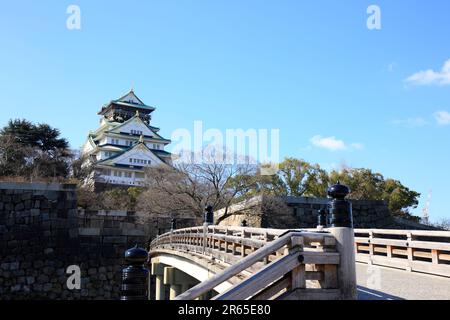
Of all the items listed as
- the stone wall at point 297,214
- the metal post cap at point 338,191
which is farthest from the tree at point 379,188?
the metal post cap at point 338,191

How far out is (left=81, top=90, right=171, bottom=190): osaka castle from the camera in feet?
152

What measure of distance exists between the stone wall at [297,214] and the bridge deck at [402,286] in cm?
1585

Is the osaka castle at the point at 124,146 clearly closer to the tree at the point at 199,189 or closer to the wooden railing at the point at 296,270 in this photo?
the tree at the point at 199,189

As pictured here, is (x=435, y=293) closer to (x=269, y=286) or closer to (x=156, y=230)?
(x=269, y=286)

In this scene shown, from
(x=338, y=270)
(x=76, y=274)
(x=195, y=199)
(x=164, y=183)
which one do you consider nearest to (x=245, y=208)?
(x=195, y=199)

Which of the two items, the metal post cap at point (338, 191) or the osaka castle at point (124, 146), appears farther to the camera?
the osaka castle at point (124, 146)

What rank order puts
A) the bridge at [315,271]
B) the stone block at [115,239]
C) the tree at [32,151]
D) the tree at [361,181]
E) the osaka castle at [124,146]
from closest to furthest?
the bridge at [315,271], the stone block at [115,239], the tree at [32,151], the tree at [361,181], the osaka castle at [124,146]

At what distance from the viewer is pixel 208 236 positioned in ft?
34.3

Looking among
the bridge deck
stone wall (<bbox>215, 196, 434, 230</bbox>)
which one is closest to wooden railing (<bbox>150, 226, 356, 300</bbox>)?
the bridge deck

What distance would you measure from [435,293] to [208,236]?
19.3ft

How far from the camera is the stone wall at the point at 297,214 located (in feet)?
78.5

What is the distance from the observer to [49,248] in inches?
925
